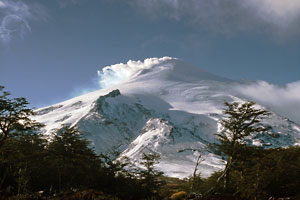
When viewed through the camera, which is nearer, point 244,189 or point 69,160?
point 244,189

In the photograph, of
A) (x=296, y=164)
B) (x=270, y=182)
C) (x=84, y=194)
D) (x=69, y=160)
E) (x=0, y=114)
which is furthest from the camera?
(x=69, y=160)

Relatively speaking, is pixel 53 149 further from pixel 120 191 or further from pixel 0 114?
pixel 120 191

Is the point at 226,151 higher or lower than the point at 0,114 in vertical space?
lower

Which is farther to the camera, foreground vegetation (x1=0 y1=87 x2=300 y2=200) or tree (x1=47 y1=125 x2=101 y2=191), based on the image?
tree (x1=47 y1=125 x2=101 y2=191)

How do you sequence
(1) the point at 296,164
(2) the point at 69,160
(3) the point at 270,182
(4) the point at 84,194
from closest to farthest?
1. (4) the point at 84,194
2. (3) the point at 270,182
3. (1) the point at 296,164
4. (2) the point at 69,160

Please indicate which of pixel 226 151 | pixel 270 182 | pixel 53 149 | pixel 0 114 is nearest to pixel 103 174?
pixel 53 149

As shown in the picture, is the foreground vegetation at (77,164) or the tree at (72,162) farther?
the tree at (72,162)

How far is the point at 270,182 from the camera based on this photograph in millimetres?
14797

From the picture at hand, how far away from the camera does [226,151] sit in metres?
26.9

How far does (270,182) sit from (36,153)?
2046 centimetres

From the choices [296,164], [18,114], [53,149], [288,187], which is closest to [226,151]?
[296,164]

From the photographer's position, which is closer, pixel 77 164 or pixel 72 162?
pixel 72 162

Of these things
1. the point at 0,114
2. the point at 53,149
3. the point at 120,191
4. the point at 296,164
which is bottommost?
the point at 120,191

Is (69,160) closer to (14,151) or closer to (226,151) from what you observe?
(14,151)
